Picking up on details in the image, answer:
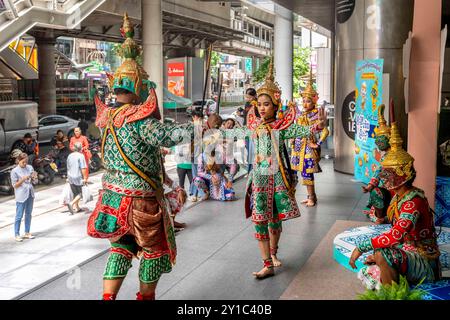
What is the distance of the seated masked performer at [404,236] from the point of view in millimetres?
4078

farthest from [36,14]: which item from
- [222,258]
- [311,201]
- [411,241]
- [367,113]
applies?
[411,241]

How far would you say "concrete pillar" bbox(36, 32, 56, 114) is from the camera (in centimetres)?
2831

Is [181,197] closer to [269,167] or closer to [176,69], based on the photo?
[269,167]

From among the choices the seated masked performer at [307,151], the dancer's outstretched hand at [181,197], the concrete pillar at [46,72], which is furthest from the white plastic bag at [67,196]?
the concrete pillar at [46,72]

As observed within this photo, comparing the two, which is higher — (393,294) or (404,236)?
(404,236)

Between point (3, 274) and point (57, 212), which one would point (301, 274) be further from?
point (57, 212)

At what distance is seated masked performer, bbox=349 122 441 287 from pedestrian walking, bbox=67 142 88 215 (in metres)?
6.40

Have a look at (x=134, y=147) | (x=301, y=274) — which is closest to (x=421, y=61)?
(x=301, y=274)

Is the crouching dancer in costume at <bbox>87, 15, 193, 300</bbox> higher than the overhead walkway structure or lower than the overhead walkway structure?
lower

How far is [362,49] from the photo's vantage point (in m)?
11.8

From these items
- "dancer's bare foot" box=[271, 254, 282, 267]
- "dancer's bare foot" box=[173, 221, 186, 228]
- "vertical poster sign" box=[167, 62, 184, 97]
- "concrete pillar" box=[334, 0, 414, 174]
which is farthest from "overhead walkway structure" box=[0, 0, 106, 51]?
"vertical poster sign" box=[167, 62, 184, 97]

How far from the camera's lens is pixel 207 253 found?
6.66 metres

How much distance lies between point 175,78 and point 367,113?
19617mm

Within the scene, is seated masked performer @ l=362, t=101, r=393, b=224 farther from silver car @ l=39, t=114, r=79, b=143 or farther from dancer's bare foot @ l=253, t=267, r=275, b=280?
silver car @ l=39, t=114, r=79, b=143
